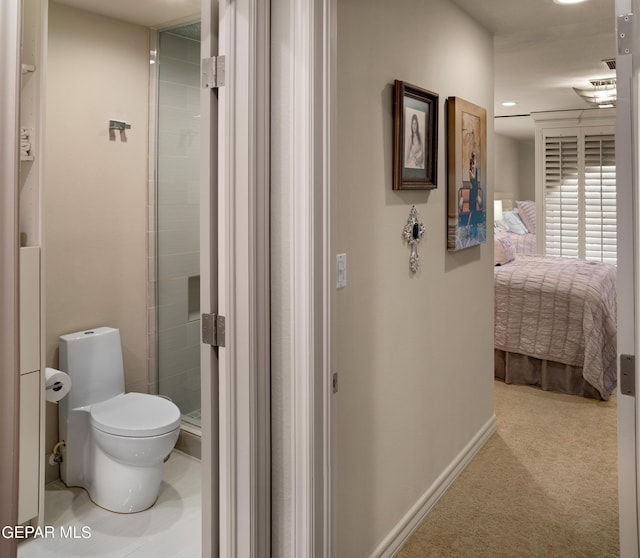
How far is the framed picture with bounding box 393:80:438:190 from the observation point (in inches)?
87.9

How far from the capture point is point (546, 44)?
12.3 ft

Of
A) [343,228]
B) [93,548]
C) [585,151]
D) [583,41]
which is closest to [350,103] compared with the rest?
[343,228]

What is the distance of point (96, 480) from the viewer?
266 centimetres

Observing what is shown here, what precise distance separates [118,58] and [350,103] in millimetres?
1735

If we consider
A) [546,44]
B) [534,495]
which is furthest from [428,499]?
[546,44]

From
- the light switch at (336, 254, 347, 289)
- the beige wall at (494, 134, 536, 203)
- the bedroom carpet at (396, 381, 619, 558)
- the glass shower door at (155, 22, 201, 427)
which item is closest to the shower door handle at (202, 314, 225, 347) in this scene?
the light switch at (336, 254, 347, 289)

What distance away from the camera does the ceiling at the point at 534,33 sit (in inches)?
114

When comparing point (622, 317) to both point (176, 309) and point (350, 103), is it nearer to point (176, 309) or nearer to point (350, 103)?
point (350, 103)

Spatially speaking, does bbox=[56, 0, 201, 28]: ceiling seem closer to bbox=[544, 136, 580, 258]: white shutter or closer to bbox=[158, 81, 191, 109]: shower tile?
bbox=[158, 81, 191, 109]: shower tile

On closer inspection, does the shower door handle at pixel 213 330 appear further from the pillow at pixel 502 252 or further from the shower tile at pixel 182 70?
the pillow at pixel 502 252

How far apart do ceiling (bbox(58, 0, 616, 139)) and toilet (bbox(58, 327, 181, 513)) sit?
170 cm

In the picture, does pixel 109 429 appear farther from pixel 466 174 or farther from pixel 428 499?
pixel 466 174

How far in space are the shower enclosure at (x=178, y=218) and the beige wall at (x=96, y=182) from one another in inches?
3.5

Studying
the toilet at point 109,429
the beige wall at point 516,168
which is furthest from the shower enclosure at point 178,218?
the beige wall at point 516,168
